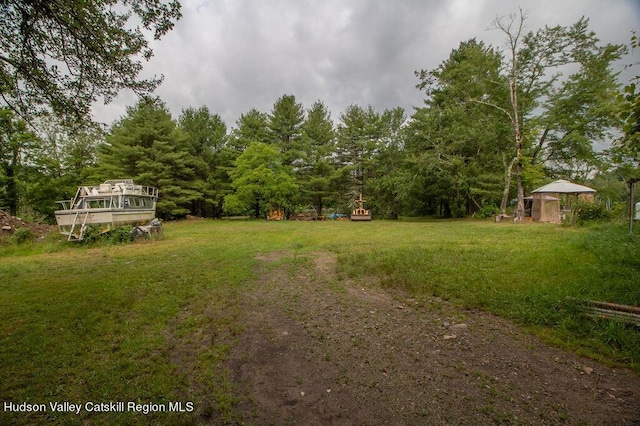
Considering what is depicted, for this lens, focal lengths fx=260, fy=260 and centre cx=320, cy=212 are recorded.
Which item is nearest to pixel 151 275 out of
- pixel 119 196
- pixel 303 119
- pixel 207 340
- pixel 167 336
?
pixel 167 336

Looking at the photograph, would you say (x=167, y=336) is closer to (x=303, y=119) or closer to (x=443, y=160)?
(x=443, y=160)

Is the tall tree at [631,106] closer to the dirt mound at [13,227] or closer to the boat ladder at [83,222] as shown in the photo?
the boat ladder at [83,222]

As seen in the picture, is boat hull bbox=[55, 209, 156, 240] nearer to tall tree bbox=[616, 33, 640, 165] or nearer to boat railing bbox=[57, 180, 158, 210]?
boat railing bbox=[57, 180, 158, 210]

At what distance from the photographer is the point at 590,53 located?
1634 cm

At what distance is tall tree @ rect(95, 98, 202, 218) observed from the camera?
2202 centimetres

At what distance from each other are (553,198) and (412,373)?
66.7 ft

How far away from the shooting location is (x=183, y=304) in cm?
464

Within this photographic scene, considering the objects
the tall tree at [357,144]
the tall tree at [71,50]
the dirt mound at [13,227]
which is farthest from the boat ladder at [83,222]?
the tall tree at [357,144]

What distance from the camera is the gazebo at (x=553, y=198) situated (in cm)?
1577

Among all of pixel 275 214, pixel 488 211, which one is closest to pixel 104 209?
pixel 275 214

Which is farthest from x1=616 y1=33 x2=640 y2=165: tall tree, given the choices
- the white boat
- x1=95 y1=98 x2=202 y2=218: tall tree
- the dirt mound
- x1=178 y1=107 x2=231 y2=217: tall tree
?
x1=178 y1=107 x2=231 y2=217: tall tree

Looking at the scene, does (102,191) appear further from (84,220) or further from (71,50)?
(71,50)

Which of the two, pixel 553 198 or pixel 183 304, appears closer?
pixel 183 304

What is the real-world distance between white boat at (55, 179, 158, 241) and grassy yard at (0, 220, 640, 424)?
3.31 metres
